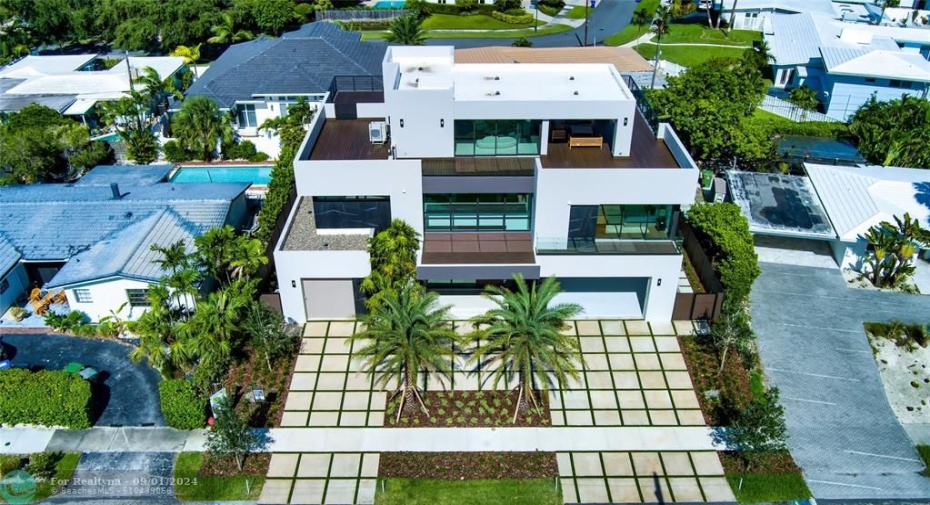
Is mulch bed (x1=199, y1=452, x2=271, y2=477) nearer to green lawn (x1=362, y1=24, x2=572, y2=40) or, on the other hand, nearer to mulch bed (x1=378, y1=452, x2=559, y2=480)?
mulch bed (x1=378, y1=452, x2=559, y2=480)

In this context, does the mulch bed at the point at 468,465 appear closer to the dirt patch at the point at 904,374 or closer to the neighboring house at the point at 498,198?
the neighboring house at the point at 498,198

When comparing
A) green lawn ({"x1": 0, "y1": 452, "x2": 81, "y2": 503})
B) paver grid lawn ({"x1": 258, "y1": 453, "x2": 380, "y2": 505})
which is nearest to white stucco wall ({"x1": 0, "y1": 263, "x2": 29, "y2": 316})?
green lawn ({"x1": 0, "y1": 452, "x2": 81, "y2": 503})

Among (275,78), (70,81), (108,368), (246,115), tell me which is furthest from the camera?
(70,81)

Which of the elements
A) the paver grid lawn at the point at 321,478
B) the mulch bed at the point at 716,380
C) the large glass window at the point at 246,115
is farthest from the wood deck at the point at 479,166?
the large glass window at the point at 246,115

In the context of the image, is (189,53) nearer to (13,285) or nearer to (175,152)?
(175,152)

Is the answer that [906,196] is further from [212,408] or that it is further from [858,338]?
[212,408]

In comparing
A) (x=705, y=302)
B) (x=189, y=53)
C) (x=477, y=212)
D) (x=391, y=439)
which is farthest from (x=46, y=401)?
(x=189, y=53)
